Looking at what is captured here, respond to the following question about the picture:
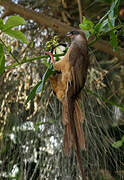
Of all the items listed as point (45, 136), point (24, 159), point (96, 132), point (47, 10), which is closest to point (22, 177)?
point (24, 159)

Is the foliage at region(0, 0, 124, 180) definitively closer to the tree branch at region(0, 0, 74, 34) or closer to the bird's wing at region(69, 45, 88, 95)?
the tree branch at region(0, 0, 74, 34)

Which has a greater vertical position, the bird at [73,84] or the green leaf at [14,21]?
the green leaf at [14,21]

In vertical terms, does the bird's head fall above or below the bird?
above

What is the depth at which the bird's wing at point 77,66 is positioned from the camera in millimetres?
625

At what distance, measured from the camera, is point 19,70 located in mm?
1159

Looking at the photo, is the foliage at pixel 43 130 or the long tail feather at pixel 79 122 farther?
the foliage at pixel 43 130

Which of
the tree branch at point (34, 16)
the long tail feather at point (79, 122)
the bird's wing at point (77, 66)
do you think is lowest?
the long tail feather at point (79, 122)

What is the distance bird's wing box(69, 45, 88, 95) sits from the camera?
63 centimetres

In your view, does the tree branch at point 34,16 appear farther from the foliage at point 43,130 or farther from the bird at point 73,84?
the bird at point 73,84

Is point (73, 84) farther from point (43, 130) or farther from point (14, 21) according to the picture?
point (43, 130)

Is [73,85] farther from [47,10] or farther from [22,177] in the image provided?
[47,10]

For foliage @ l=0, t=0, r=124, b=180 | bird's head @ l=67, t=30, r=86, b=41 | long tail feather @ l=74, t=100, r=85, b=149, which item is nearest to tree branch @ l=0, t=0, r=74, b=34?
foliage @ l=0, t=0, r=124, b=180

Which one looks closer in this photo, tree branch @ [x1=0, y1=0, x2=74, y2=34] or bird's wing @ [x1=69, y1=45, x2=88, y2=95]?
bird's wing @ [x1=69, y1=45, x2=88, y2=95]

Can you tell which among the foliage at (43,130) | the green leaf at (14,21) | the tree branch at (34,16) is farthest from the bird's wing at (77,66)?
the tree branch at (34,16)
